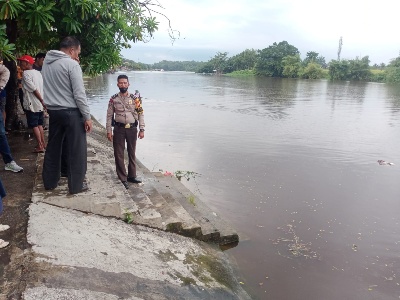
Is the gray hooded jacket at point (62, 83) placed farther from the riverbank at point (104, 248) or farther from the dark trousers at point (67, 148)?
the riverbank at point (104, 248)

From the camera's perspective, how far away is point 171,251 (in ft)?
13.7

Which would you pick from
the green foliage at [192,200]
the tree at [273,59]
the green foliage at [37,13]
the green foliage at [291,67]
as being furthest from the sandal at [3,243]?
the tree at [273,59]

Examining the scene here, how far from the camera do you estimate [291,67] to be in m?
83.1

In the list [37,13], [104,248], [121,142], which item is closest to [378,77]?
[121,142]

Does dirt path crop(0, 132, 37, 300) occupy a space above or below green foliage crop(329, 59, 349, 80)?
below

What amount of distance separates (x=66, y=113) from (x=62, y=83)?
0.38 m

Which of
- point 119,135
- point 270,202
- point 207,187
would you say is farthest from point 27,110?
point 270,202

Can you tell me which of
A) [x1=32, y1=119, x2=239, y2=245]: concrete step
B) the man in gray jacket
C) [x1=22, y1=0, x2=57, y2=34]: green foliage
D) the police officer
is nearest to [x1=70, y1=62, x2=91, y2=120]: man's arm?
the man in gray jacket

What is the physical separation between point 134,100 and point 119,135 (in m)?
0.60

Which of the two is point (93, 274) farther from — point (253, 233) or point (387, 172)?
point (387, 172)

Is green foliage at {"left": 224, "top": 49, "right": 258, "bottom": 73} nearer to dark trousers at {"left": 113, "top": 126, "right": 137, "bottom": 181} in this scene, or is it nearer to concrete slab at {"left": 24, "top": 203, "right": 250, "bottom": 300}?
dark trousers at {"left": 113, "top": 126, "right": 137, "bottom": 181}

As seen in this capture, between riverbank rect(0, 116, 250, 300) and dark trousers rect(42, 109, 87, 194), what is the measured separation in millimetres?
187

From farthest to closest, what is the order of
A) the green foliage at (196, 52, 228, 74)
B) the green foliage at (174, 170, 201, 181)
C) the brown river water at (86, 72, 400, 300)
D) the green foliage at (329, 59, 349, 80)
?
the green foliage at (196, 52, 228, 74), the green foliage at (329, 59, 349, 80), the green foliage at (174, 170, 201, 181), the brown river water at (86, 72, 400, 300)

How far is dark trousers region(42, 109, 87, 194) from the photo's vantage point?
4.50 m
